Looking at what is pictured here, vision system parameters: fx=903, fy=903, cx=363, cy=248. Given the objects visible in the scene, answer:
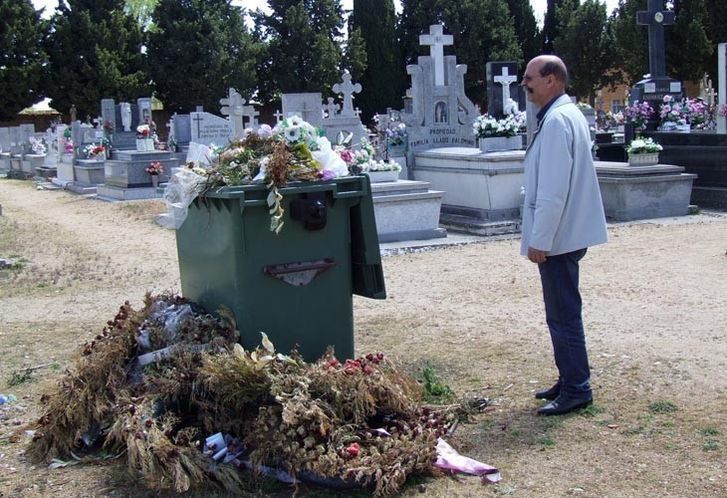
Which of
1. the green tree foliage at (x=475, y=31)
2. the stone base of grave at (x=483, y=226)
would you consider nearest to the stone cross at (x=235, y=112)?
the stone base of grave at (x=483, y=226)

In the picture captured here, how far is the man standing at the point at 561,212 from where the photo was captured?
434 centimetres

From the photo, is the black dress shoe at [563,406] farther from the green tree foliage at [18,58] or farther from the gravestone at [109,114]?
the green tree foliage at [18,58]

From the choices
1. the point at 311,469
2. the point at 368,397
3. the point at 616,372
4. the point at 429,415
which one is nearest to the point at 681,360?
the point at 616,372

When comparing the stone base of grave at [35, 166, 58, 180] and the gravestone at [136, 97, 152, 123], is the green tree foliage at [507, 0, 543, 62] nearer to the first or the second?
the gravestone at [136, 97, 152, 123]

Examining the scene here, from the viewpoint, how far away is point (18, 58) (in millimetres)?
42188

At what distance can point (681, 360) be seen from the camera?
18.0 ft

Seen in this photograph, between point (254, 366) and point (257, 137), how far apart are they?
4.55 ft

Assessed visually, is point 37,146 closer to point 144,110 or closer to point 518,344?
point 144,110

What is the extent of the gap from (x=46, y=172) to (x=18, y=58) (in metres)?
18.9

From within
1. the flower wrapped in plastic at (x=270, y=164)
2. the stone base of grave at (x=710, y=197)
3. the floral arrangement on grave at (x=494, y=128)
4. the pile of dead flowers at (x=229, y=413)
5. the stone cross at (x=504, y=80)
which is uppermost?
the stone cross at (x=504, y=80)

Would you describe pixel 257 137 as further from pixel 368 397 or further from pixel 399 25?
pixel 399 25

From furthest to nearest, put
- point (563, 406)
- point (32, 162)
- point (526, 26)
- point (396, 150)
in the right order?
point (526, 26) → point (32, 162) → point (396, 150) → point (563, 406)

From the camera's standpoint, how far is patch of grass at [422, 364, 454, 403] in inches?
192

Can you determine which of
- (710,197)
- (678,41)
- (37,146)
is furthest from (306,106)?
(678,41)
